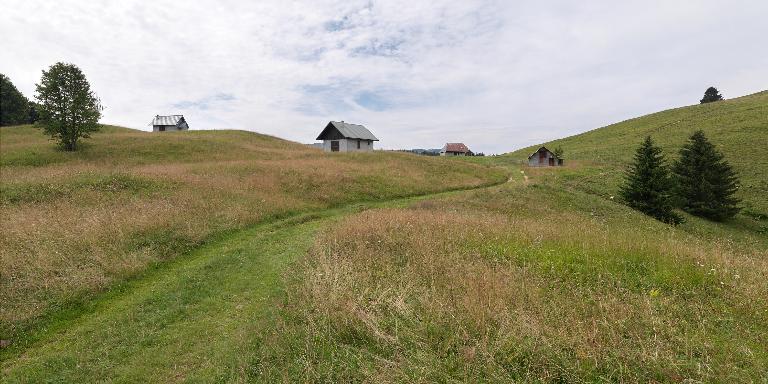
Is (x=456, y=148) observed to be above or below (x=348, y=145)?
above

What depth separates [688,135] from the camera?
6231 cm

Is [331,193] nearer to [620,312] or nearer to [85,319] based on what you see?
[85,319]

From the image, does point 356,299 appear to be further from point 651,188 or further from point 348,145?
point 348,145

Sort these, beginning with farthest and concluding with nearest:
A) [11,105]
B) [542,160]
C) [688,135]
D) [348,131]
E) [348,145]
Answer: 1. [11,105]
2. [688,135]
3. [542,160]
4. [348,131]
5. [348,145]

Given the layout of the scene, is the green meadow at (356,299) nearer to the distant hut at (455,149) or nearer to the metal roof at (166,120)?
the metal roof at (166,120)

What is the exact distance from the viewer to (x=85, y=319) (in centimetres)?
830

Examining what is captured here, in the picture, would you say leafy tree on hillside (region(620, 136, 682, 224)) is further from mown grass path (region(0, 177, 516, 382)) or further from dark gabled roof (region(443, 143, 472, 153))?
dark gabled roof (region(443, 143, 472, 153))

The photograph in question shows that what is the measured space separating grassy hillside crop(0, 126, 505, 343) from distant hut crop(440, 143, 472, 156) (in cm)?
7567

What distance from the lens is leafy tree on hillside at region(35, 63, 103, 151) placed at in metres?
35.4

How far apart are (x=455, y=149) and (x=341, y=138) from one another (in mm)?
64550

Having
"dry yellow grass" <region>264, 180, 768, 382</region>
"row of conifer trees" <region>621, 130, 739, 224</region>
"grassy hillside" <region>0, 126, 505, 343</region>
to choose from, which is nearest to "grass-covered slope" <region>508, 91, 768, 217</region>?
"row of conifer trees" <region>621, 130, 739, 224</region>

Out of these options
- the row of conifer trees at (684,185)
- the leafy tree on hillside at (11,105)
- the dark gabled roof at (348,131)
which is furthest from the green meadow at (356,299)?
the leafy tree on hillside at (11,105)

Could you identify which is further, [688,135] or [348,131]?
[688,135]

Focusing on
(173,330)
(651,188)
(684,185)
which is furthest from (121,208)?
(684,185)
